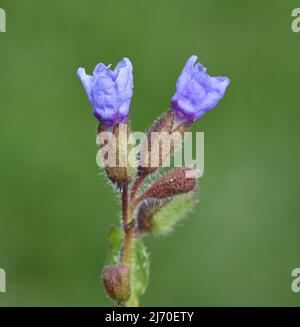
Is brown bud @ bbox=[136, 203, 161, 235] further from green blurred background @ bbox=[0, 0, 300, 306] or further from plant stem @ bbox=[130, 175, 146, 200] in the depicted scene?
green blurred background @ bbox=[0, 0, 300, 306]

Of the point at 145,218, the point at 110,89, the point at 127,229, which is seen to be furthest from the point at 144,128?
the point at 110,89

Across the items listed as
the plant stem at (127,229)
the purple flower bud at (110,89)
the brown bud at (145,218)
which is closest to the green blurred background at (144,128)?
the brown bud at (145,218)

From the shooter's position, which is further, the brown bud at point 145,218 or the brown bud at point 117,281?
the brown bud at point 145,218

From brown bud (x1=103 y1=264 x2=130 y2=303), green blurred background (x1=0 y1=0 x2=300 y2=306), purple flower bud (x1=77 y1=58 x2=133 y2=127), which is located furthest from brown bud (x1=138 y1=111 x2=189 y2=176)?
green blurred background (x1=0 y1=0 x2=300 y2=306)

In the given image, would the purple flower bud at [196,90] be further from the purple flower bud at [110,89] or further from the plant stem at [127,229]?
the plant stem at [127,229]

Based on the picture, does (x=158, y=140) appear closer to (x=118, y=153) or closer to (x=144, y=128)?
(x=118, y=153)

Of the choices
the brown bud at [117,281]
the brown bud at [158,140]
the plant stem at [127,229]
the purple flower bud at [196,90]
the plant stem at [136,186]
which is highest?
the purple flower bud at [196,90]
